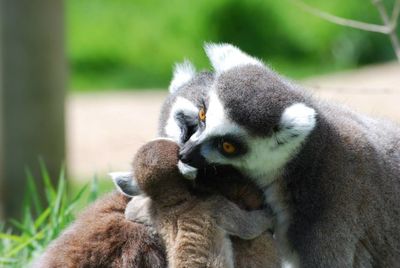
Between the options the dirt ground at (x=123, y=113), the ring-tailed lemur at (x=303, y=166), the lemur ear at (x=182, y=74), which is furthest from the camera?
the dirt ground at (x=123, y=113)

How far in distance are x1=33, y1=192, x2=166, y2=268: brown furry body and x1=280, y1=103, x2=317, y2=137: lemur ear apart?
842mm

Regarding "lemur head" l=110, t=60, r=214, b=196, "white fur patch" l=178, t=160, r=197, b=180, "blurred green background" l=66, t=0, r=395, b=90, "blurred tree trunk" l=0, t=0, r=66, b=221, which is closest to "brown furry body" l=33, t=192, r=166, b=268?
"lemur head" l=110, t=60, r=214, b=196

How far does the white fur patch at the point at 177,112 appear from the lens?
5.04 meters

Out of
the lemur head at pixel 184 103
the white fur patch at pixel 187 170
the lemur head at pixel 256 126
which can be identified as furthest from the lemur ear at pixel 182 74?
the white fur patch at pixel 187 170

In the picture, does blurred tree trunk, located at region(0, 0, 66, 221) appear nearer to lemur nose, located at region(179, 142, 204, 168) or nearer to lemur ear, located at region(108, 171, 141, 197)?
lemur ear, located at region(108, 171, 141, 197)

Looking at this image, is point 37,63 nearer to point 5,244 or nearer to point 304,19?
point 5,244

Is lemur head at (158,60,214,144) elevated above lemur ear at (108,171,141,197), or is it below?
above

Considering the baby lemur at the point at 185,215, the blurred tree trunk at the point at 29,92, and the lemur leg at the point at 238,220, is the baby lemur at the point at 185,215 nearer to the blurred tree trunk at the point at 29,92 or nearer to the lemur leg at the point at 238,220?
the lemur leg at the point at 238,220

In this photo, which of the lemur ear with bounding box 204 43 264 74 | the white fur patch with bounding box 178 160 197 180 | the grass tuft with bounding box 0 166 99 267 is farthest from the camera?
the grass tuft with bounding box 0 166 99 267

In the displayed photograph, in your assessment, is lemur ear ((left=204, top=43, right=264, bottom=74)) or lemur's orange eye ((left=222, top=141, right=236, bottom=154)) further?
lemur ear ((left=204, top=43, right=264, bottom=74))

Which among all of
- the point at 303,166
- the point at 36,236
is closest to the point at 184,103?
the point at 303,166

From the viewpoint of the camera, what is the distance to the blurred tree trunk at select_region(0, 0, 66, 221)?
26.4ft

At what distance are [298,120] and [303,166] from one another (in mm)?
236

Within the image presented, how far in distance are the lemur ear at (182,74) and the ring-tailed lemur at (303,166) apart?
569 mm
